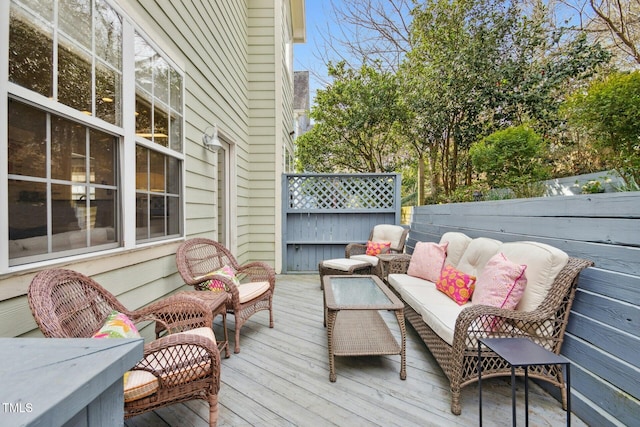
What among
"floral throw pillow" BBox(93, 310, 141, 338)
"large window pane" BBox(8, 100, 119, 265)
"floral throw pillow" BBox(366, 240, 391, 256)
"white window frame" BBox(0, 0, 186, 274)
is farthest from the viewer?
"floral throw pillow" BBox(366, 240, 391, 256)

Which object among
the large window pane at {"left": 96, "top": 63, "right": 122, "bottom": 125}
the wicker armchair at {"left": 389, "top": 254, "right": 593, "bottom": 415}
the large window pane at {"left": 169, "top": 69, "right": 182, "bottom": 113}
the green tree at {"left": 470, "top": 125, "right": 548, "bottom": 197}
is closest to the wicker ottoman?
the green tree at {"left": 470, "top": 125, "right": 548, "bottom": 197}

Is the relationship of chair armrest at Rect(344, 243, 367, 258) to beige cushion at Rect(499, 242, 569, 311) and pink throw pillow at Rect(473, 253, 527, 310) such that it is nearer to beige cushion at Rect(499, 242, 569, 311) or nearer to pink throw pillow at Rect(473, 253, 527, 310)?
pink throw pillow at Rect(473, 253, 527, 310)

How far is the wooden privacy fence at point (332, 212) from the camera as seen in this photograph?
5.32 meters

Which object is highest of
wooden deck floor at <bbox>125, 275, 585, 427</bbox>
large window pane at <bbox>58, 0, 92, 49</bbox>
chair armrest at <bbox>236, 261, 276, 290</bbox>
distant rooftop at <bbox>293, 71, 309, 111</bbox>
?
distant rooftop at <bbox>293, 71, 309, 111</bbox>

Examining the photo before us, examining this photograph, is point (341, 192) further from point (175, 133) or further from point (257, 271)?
point (175, 133)

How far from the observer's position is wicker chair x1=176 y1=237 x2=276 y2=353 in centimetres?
246

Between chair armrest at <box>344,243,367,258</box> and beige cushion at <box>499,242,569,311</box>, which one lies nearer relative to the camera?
beige cushion at <box>499,242,569,311</box>

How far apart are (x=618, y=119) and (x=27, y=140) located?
147 inches

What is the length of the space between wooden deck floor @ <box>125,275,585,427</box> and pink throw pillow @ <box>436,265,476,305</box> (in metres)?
0.55

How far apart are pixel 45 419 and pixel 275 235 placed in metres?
4.69

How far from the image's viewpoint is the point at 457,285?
2.46 meters

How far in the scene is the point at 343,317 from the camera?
286 centimetres

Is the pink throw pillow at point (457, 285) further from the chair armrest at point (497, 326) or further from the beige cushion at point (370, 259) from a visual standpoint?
the beige cushion at point (370, 259)

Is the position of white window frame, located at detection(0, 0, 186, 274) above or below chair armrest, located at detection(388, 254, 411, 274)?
above
